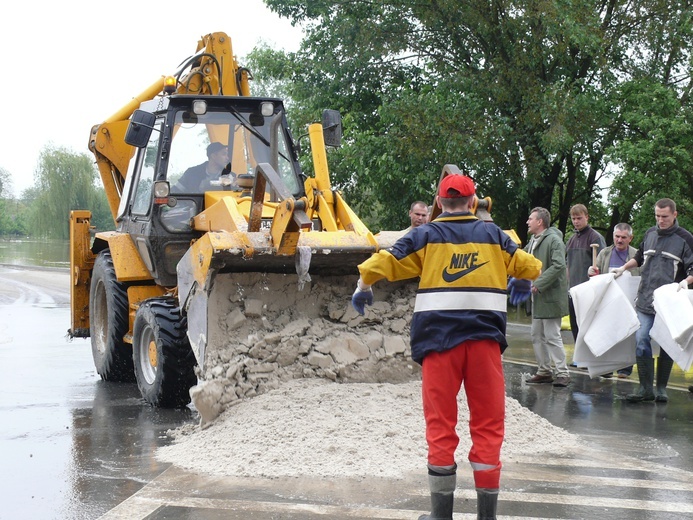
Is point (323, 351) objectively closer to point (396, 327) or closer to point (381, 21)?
point (396, 327)

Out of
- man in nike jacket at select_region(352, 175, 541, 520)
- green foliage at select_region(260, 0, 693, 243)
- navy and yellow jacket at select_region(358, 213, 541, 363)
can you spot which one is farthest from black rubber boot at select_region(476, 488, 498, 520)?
green foliage at select_region(260, 0, 693, 243)

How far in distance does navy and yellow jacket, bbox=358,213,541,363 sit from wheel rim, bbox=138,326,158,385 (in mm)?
3868

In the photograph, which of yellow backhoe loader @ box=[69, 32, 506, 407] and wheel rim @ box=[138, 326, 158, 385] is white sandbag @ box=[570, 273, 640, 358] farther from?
wheel rim @ box=[138, 326, 158, 385]

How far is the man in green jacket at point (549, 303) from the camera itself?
32.4 feet

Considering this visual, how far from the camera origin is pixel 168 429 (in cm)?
746

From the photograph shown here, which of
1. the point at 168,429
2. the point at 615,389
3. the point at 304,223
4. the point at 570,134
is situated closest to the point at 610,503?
the point at 304,223

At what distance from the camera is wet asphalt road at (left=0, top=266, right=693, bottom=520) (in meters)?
5.30

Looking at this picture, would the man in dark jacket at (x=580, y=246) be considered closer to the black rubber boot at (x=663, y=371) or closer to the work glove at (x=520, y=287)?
the black rubber boot at (x=663, y=371)

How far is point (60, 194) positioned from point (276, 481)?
55.3 m

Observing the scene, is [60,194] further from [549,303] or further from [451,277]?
[451,277]

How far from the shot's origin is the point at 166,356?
790 cm

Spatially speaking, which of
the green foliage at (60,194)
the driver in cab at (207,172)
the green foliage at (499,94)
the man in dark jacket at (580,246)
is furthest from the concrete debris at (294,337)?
the green foliage at (60,194)

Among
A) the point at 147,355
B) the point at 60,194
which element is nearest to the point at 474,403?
the point at 147,355

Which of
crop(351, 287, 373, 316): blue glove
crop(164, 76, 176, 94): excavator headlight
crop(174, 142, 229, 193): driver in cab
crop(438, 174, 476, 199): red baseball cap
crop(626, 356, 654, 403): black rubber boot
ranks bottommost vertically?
crop(626, 356, 654, 403): black rubber boot
